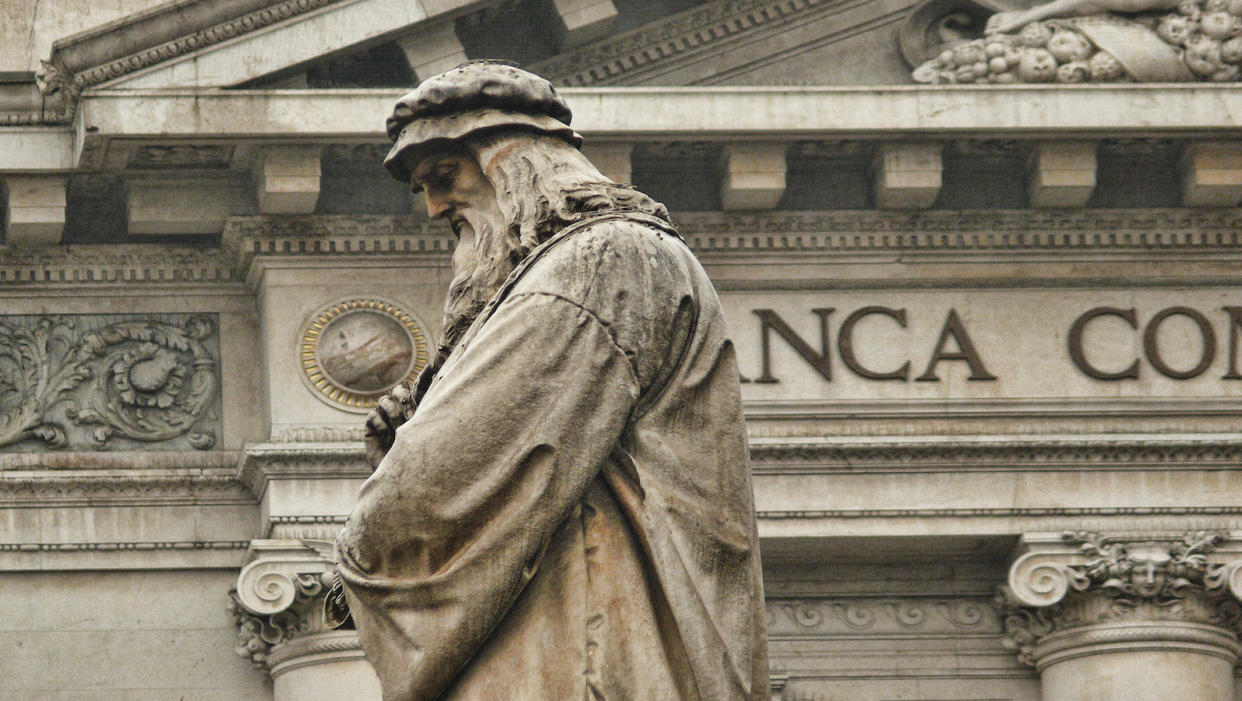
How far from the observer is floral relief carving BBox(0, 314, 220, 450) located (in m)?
16.2

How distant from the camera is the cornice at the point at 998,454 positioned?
16016mm

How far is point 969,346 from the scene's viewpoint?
16.4m

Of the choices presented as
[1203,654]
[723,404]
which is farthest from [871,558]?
[723,404]

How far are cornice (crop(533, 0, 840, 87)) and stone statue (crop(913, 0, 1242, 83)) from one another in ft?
2.75

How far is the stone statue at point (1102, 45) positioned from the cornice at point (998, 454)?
1.76 m

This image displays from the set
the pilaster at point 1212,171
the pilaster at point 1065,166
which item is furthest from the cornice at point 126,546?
the pilaster at point 1212,171

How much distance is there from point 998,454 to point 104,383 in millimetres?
4302

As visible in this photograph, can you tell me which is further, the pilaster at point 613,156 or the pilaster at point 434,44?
the pilaster at point 434,44

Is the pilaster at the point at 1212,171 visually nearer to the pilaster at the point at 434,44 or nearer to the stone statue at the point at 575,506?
the pilaster at the point at 434,44

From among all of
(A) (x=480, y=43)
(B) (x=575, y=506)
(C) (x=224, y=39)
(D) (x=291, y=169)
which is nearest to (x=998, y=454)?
(A) (x=480, y=43)

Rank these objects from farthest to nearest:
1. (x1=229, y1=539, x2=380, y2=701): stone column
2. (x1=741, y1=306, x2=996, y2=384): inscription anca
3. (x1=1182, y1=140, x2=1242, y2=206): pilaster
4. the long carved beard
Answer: (x1=1182, y1=140, x2=1242, y2=206): pilaster
(x1=741, y1=306, x2=996, y2=384): inscription anca
(x1=229, y1=539, x2=380, y2=701): stone column
the long carved beard

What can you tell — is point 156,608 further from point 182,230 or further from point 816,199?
point 816,199

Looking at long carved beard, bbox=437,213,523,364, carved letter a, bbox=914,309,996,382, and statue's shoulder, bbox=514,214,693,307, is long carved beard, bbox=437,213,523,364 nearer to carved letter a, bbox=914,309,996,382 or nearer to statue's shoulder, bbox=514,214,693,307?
statue's shoulder, bbox=514,214,693,307

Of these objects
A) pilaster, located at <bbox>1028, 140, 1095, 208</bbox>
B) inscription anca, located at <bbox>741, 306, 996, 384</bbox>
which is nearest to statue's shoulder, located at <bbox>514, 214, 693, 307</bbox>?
inscription anca, located at <bbox>741, 306, 996, 384</bbox>
